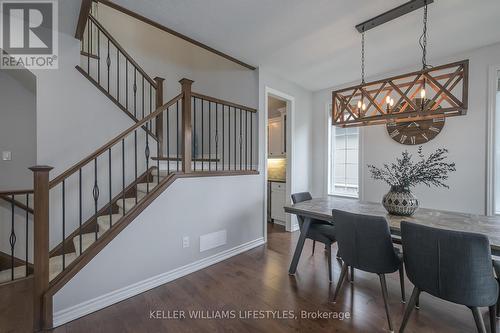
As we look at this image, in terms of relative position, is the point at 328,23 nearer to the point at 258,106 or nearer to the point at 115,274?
the point at 258,106

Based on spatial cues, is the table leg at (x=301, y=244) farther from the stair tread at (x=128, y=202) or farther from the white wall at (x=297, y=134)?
the stair tread at (x=128, y=202)

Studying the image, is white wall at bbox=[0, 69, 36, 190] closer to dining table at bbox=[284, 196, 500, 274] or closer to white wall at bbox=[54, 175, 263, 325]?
white wall at bbox=[54, 175, 263, 325]

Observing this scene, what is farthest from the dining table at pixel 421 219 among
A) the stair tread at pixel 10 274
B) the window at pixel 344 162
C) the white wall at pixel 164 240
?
the stair tread at pixel 10 274

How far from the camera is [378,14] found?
7.59 ft

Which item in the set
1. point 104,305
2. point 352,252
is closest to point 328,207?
point 352,252

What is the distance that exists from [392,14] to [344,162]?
264cm

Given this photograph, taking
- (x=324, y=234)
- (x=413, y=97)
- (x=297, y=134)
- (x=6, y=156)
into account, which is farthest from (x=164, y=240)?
(x=297, y=134)

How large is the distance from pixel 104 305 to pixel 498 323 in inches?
130

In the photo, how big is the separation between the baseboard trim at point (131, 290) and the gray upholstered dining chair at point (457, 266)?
218cm

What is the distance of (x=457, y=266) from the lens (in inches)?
56.6

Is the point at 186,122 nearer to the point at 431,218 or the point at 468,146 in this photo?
the point at 431,218

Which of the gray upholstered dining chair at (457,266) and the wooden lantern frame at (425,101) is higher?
the wooden lantern frame at (425,101)

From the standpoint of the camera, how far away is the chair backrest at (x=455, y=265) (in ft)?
4.56

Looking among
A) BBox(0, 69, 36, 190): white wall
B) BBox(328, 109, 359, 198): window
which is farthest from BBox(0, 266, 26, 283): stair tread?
BBox(328, 109, 359, 198): window
